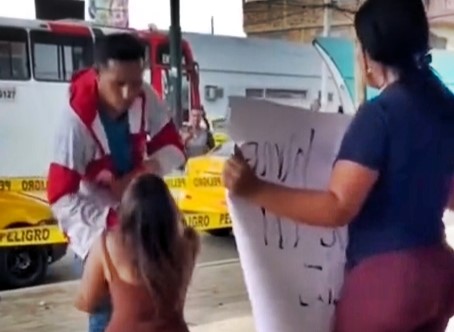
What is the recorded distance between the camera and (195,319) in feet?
13.6

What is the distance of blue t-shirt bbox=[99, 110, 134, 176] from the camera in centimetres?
184

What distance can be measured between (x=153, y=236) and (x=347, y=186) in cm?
56

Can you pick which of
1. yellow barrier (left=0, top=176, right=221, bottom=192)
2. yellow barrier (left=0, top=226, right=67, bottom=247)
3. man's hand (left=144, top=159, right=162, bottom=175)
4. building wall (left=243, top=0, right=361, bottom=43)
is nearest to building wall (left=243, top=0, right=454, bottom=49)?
building wall (left=243, top=0, right=361, bottom=43)

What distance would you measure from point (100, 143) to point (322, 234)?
573mm

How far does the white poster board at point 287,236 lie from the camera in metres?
1.47

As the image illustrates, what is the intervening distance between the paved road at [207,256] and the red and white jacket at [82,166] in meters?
3.18

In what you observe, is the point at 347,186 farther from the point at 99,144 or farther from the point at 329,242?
the point at 99,144

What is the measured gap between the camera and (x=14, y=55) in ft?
22.9

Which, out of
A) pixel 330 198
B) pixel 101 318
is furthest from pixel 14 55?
pixel 330 198

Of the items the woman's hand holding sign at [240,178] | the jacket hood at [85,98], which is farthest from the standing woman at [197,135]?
the woman's hand holding sign at [240,178]

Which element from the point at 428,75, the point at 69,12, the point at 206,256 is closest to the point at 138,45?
the point at 428,75

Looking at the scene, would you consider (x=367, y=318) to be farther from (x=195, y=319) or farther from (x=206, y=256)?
(x=206, y=256)

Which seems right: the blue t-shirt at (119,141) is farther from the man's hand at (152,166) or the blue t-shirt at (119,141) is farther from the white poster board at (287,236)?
the white poster board at (287,236)

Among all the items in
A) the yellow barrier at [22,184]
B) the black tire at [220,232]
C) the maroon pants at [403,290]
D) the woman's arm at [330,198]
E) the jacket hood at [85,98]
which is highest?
the jacket hood at [85,98]
